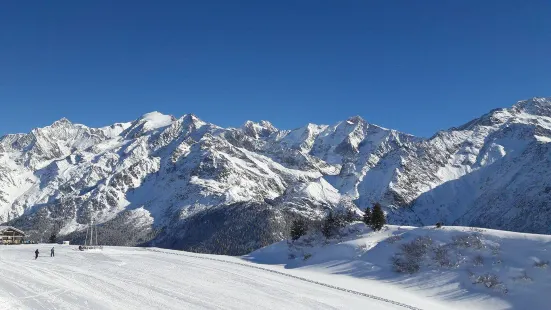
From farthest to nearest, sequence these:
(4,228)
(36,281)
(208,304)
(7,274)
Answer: (4,228) → (7,274) → (36,281) → (208,304)

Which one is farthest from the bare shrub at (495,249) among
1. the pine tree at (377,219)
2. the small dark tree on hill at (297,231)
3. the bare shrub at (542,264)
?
the small dark tree on hill at (297,231)

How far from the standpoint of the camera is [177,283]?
47.7 m

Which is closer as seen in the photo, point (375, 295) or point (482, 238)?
point (375, 295)

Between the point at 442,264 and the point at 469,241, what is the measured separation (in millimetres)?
6310

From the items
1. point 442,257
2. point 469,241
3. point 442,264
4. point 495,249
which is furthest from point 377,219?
point 495,249

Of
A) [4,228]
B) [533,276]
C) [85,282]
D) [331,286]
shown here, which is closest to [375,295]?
[331,286]

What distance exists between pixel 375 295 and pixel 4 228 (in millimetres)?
118758

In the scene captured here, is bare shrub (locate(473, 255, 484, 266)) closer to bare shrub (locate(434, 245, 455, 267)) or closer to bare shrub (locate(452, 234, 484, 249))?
bare shrub (locate(452, 234, 484, 249))

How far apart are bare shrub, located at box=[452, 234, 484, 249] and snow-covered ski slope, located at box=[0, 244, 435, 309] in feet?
51.1

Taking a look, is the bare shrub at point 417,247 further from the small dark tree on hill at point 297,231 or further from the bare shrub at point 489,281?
the small dark tree on hill at point 297,231

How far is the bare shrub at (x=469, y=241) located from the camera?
65438 millimetres

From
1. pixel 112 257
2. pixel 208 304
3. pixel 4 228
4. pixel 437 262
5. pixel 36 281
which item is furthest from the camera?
pixel 4 228

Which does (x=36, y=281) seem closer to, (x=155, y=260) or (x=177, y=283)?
(x=177, y=283)

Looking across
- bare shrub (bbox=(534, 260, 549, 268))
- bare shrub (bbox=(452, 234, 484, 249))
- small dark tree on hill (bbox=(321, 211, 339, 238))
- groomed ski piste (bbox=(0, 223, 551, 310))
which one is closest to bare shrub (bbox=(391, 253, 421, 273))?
groomed ski piste (bbox=(0, 223, 551, 310))
